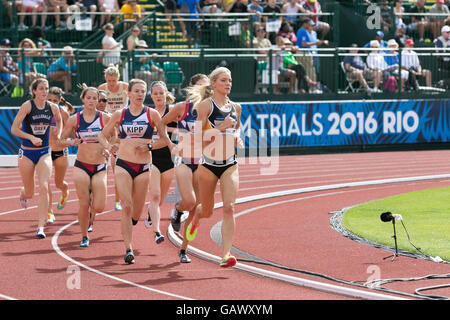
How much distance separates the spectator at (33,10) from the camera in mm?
25469

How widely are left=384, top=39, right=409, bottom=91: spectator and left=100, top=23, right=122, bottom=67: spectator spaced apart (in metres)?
8.19

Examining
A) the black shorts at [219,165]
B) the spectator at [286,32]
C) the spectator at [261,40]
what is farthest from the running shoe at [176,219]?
the spectator at [286,32]

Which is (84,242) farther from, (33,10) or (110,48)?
(33,10)

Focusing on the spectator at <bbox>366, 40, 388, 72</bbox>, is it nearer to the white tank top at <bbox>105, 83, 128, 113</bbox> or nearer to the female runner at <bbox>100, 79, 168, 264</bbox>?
the white tank top at <bbox>105, 83, 128, 113</bbox>

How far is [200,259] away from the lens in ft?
35.3

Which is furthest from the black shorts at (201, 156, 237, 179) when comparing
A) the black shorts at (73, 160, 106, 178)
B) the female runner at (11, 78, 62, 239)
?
the female runner at (11, 78, 62, 239)

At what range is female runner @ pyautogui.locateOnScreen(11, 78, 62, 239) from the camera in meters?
12.6

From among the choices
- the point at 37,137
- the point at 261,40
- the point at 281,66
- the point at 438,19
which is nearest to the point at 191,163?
the point at 37,137

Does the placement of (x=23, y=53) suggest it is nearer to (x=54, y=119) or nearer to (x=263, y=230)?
(x=54, y=119)

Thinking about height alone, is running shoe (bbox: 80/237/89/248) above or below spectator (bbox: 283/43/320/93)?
below

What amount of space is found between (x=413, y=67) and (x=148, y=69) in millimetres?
8546

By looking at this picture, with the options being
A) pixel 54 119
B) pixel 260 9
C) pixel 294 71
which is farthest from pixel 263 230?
pixel 260 9

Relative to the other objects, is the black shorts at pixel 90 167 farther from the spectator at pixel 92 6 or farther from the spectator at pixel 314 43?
the spectator at pixel 92 6

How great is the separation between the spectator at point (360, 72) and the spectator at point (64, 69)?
829 centimetres
